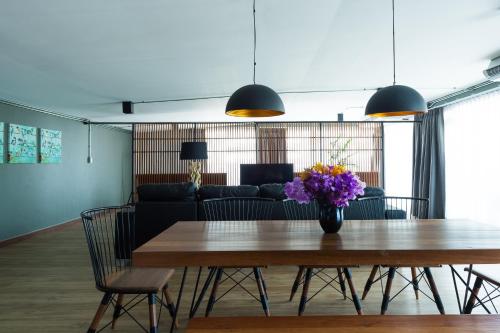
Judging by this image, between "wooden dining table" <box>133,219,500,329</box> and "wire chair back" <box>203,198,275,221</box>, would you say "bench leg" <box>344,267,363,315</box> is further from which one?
"wire chair back" <box>203,198,275,221</box>

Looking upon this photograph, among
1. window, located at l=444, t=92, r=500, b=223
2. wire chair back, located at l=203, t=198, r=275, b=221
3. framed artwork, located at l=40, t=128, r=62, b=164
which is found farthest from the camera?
framed artwork, located at l=40, t=128, r=62, b=164

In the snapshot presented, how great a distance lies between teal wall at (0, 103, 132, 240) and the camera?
5445 millimetres

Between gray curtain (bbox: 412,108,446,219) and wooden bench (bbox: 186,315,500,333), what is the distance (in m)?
5.69

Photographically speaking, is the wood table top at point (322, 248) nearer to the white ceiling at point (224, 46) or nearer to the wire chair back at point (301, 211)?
the wire chair back at point (301, 211)

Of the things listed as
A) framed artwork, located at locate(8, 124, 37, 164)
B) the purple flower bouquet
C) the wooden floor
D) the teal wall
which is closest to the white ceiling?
framed artwork, located at locate(8, 124, 37, 164)

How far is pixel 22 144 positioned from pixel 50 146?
74 cm

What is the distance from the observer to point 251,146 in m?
9.05

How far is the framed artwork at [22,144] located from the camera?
211 inches

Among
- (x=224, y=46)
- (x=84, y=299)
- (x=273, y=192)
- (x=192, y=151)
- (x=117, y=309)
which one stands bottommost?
Result: (x=84, y=299)

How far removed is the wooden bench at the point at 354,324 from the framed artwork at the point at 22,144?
5.17 meters

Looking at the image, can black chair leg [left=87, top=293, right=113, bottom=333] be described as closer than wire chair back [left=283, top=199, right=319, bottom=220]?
Yes

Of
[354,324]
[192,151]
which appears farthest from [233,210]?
[192,151]

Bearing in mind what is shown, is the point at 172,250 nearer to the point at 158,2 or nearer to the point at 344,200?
the point at 344,200

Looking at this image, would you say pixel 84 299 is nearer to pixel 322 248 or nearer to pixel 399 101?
pixel 322 248
